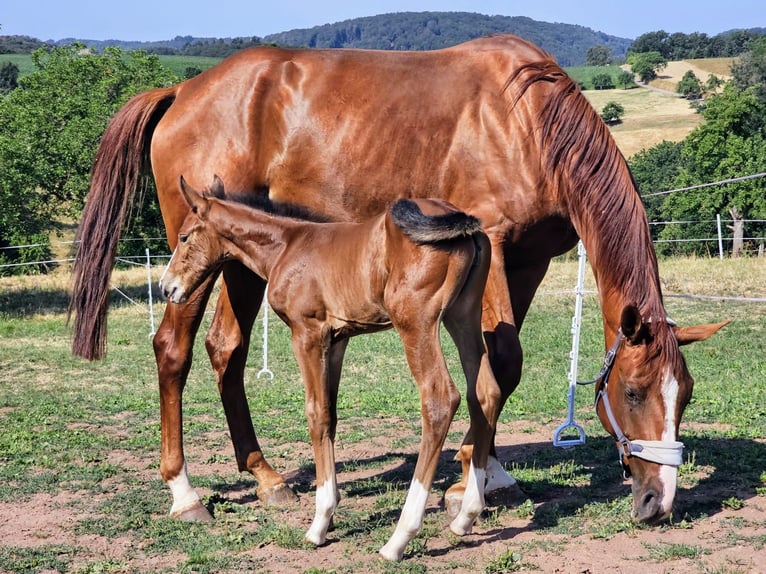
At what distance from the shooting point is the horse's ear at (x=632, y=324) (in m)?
4.07

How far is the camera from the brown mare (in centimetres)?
438

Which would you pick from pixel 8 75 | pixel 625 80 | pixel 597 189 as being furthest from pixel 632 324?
pixel 625 80

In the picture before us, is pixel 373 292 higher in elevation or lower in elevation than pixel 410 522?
higher

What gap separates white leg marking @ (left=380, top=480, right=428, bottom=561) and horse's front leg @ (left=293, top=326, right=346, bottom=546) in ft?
1.41

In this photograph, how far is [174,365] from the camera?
5.31m

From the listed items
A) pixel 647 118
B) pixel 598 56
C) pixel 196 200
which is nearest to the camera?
pixel 196 200

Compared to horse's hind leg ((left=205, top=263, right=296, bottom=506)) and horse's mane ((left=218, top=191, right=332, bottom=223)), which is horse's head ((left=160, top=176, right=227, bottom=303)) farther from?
horse's hind leg ((left=205, top=263, right=296, bottom=506))

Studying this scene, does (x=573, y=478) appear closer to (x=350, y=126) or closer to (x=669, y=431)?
(x=669, y=431)

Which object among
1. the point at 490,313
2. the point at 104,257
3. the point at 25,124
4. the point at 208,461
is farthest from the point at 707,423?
the point at 25,124

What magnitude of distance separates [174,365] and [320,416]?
55.1 inches

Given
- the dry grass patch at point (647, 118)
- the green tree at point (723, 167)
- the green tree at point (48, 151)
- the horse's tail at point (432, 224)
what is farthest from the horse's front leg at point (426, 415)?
the dry grass patch at point (647, 118)

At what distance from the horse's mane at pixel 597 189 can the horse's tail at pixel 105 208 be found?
259 centimetres

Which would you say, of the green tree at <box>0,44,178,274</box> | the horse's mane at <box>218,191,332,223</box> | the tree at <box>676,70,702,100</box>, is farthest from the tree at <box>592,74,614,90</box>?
the horse's mane at <box>218,191,332,223</box>

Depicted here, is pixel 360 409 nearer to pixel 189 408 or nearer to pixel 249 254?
pixel 189 408
